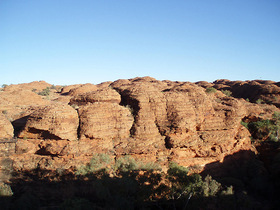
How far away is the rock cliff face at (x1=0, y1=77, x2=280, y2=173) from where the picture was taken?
13820mm

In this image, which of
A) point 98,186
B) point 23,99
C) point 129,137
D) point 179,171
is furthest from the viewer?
point 23,99

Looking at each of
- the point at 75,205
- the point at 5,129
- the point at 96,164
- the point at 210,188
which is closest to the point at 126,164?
the point at 96,164

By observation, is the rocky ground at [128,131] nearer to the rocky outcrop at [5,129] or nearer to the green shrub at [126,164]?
the rocky outcrop at [5,129]

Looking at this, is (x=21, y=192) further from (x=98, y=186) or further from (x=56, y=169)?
(x=98, y=186)

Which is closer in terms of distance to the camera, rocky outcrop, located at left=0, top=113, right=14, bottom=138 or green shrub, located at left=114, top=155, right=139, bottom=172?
green shrub, located at left=114, top=155, right=139, bottom=172

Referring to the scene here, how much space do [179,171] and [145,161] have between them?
2769 mm

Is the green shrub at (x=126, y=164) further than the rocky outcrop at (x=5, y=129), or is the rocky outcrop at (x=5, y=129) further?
the rocky outcrop at (x=5, y=129)

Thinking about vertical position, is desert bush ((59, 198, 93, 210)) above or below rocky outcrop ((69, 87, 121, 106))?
below

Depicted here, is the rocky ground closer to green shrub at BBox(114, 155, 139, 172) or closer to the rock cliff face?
the rock cliff face

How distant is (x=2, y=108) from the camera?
57.7ft

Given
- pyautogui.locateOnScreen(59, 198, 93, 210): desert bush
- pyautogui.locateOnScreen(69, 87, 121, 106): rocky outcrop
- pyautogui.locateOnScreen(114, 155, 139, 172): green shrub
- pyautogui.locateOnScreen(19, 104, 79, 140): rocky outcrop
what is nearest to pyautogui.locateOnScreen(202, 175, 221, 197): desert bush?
pyautogui.locateOnScreen(114, 155, 139, 172): green shrub

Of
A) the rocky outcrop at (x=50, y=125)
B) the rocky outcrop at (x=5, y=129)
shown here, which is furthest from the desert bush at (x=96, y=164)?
the rocky outcrop at (x=5, y=129)

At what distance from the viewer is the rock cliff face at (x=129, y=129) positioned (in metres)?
13.8

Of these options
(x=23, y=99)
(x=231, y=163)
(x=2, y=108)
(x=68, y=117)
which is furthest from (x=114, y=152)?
(x=23, y=99)
